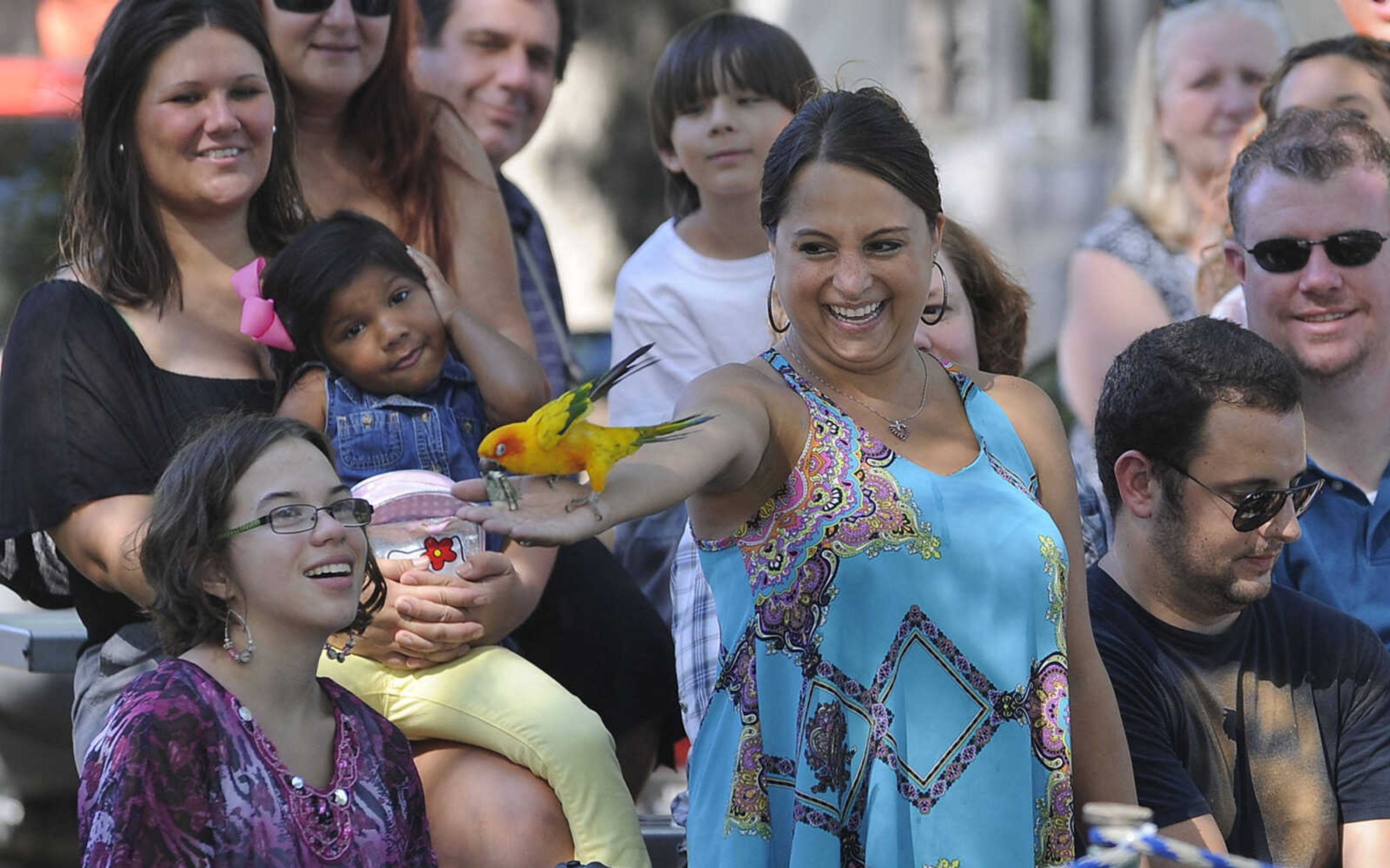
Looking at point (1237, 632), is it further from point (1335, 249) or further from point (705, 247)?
point (705, 247)

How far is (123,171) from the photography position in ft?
11.1

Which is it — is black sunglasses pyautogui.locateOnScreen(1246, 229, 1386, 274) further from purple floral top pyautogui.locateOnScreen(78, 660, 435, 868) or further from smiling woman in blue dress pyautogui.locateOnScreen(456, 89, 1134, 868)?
purple floral top pyautogui.locateOnScreen(78, 660, 435, 868)

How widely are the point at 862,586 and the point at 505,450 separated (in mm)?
597

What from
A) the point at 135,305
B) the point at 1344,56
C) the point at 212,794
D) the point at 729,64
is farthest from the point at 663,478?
the point at 1344,56

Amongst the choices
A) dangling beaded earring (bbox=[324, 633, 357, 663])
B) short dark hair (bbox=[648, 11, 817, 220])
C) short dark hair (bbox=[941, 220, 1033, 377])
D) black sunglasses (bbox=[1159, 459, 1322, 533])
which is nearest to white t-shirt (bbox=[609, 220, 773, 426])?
short dark hair (bbox=[648, 11, 817, 220])

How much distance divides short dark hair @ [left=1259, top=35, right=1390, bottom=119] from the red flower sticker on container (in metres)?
2.82

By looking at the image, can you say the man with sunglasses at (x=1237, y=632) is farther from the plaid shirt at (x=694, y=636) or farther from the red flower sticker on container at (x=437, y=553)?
the red flower sticker on container at (x=437, y=553)

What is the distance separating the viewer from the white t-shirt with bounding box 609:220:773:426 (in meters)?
4.18

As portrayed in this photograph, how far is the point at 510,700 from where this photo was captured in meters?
3.09

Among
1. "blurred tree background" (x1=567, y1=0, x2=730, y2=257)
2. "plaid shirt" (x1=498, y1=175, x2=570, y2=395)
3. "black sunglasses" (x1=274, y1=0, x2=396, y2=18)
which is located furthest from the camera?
"blurred tree background" (x1=567, y1=0, x2=730, y2=257)

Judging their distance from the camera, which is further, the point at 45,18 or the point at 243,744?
the point at 45,18

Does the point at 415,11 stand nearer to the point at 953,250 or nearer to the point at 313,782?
the point at 953,250

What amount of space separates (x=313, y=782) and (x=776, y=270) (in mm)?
1081

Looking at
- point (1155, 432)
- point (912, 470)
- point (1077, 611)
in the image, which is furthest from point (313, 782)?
point (1155, 432)
